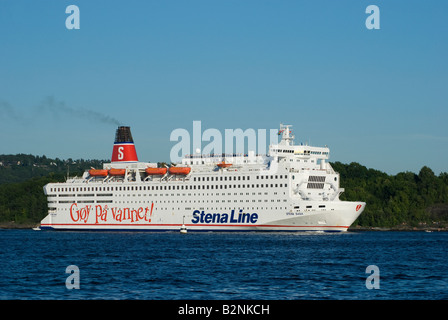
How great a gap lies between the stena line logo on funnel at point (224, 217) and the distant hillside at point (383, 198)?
3494cm

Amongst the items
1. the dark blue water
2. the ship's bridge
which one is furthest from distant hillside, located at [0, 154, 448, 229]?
the dark blue water

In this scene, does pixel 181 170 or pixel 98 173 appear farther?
pixel 98 173

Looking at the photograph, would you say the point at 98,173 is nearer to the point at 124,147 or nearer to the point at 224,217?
the point at 124,147

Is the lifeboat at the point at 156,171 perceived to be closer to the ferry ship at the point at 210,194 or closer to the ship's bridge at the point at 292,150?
the ferry ship at the point at 210,194

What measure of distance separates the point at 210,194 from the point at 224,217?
10.9 ft

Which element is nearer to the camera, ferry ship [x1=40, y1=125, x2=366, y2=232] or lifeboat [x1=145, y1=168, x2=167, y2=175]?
ferry ship [x1=40, y1=125, x2=366, y2=232]

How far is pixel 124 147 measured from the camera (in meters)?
92.8

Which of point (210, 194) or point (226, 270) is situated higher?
point (210, 194)

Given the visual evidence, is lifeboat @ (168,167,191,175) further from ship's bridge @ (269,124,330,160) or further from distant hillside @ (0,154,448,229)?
distant hillside @ (0,154,448,229)

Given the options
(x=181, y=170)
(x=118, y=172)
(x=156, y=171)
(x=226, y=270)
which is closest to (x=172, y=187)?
(x=181, y=170)

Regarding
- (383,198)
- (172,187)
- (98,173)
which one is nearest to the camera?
(172,187)

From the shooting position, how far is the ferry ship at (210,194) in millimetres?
74750

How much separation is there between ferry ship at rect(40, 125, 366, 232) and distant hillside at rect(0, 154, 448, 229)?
32557 mm

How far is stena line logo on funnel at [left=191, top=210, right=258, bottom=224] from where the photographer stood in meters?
77.0
